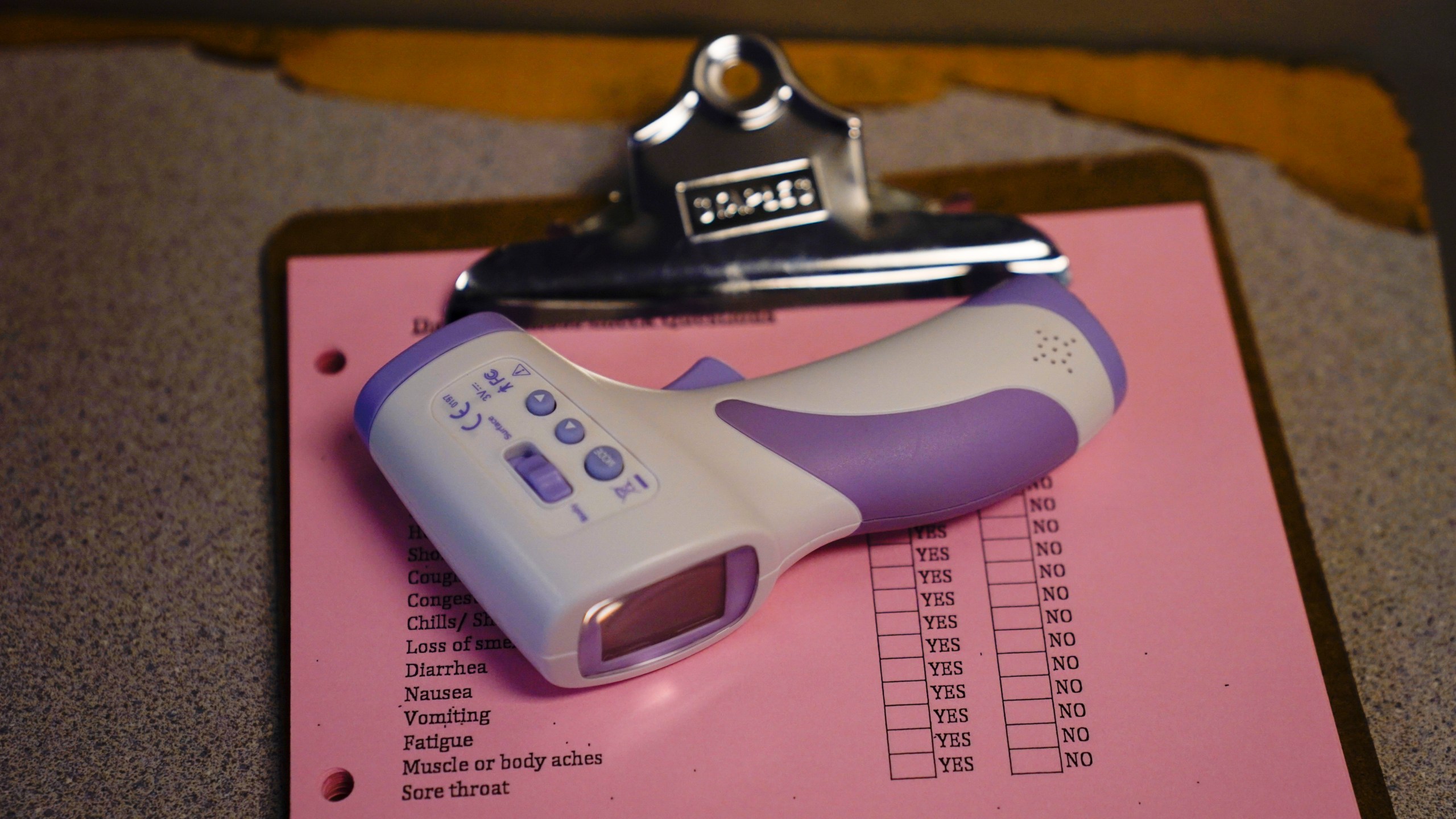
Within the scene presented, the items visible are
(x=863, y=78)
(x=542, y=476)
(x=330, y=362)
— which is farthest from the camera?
(x=863, y=78)

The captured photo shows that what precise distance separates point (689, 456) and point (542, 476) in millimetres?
58

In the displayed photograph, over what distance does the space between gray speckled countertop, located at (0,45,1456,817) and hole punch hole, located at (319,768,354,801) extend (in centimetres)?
3

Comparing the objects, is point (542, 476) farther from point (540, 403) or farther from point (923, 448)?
point (923, 448)

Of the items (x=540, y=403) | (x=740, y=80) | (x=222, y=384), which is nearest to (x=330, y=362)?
(x=222, y=384)

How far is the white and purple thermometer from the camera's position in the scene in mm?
380

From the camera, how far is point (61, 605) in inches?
18.4

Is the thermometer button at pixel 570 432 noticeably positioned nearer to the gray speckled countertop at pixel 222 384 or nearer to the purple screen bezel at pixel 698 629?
the purple screen bezel at pixel 698 629

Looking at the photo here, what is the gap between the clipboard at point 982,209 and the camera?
1.58 ft

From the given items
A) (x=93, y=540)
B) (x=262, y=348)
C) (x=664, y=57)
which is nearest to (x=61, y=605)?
(x=93, y=540)

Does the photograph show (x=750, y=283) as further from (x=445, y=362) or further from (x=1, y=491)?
(x=1, y=491)

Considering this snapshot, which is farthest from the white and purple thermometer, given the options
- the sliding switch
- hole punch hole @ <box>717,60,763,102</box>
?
hole punch hole @ <box>717,60,763,102</box>

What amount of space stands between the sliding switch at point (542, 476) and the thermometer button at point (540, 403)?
0.8 inches

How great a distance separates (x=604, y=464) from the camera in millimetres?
395

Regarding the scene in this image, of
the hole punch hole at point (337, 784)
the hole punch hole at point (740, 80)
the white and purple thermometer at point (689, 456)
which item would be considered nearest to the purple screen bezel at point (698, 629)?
the white and purple thermometer at point (689, 456)
